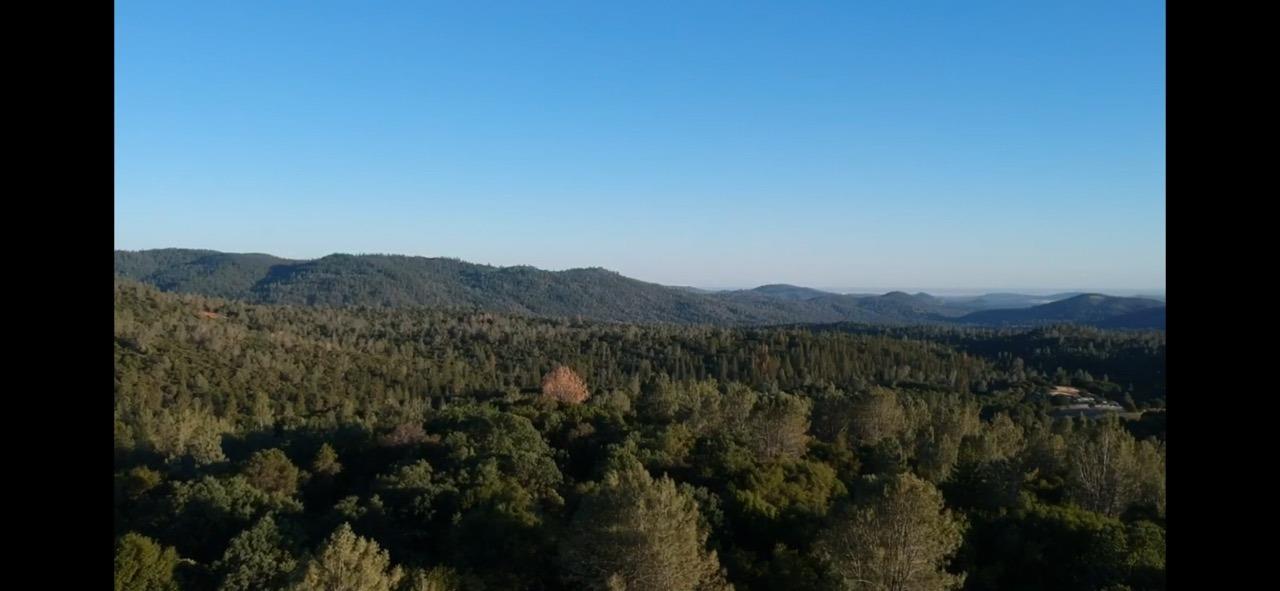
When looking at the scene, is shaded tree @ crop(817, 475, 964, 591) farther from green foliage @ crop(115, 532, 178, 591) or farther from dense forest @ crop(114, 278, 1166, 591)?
green foliage @ crop(115, 532, 178, 591)

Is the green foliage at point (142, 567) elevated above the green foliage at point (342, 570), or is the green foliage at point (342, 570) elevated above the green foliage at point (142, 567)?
the green foliage at point (342, 570)

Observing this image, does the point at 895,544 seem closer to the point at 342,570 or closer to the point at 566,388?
the point at 342,570

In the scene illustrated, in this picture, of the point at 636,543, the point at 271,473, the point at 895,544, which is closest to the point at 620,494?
the point at 636,543

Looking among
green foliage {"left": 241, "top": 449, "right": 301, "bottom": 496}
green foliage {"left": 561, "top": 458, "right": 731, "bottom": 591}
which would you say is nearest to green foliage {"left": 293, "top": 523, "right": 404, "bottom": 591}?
green foliage {"left": 561, "top": 458, "right": 731, "bottom": 591}

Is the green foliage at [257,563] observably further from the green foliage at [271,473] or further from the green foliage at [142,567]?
the green foliage at [271,473]

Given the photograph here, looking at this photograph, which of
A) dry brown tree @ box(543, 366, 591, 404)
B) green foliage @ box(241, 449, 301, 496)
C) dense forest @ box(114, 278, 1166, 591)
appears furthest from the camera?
dry brown tree @ box(543, 366, 591, 404)

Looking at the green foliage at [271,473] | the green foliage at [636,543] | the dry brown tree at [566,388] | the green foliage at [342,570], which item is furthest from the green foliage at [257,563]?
the dry brown tree at [566,388]

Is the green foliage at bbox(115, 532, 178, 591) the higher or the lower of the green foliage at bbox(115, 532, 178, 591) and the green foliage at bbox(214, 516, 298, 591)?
the higher

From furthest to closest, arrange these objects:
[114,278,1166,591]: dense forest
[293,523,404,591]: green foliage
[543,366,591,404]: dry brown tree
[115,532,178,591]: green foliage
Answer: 1. [543,366,591,404]: dry brown tree
2. [114,278,1166,591]: dense forest
3. [115,532,178,591]: green foliage
4. [293,523,404,591]: green foliage
